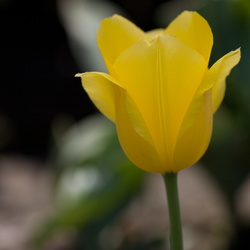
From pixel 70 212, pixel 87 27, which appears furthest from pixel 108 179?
pixel 87 27

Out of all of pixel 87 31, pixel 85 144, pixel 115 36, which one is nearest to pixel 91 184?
pixel 85 144

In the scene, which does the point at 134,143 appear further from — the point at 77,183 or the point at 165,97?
the point at 77,183

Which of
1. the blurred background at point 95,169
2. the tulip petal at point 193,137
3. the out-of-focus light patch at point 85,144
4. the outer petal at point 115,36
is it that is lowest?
the blurred background at point 95,169

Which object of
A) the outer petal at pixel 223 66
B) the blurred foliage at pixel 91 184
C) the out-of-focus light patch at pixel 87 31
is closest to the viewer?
the outer petal at pixel 223 66

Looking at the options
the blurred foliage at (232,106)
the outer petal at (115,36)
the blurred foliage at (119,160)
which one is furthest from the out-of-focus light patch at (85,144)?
the outer petal at (115,36)

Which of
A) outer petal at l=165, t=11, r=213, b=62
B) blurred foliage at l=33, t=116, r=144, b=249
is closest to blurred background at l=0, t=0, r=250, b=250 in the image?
blurred foliage at l=33, t=116, r=144, b=249

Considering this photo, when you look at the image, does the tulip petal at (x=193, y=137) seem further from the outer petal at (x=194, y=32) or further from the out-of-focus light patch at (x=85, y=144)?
the out-of-focus light patch at (x=85, y=144)

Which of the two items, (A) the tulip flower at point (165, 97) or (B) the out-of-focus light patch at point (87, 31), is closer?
(A) the tulip flower at point (165, 97)
